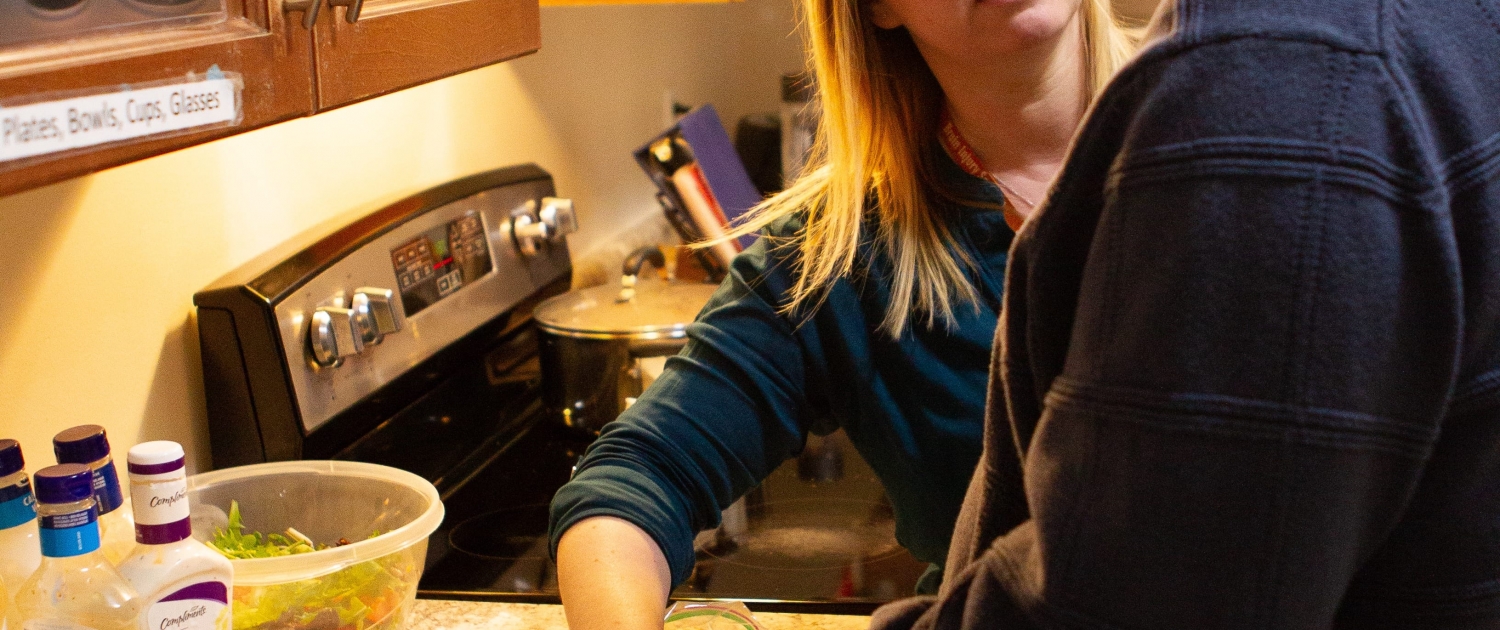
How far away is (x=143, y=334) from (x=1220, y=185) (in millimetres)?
961

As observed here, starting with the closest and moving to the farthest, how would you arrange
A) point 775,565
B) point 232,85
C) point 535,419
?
point 232,85
point 775,565
point 535,419

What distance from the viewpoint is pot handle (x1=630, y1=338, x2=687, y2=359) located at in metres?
1.48

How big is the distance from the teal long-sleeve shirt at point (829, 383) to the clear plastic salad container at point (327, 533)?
0.53 ft

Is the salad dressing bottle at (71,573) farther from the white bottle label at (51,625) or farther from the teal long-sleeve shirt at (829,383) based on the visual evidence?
the teal long-sleeve shirt at (829,383)

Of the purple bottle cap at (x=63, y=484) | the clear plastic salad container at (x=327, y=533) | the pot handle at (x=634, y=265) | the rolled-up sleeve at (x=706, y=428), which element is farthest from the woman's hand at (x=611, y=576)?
the pot handle at (x=634, y=265)

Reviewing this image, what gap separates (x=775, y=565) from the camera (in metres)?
1.18

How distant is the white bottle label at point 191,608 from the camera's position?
736 millimetres

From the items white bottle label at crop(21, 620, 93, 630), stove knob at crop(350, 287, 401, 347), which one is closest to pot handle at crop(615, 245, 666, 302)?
stove knob at crop(350, 287, 401, 347)

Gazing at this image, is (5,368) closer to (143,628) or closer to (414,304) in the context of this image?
(143,628)

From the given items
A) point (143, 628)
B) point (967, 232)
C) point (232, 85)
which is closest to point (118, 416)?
point (143, 628)

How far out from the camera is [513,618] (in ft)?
3.47

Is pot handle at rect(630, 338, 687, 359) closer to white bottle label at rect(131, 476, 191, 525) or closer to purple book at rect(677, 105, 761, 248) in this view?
purple book at rect(677, 105, 761, 248)

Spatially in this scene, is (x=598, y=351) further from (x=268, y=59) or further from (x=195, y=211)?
(x=268, y=59)

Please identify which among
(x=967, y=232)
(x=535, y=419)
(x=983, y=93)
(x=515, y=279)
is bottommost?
(x=535, y=419)
